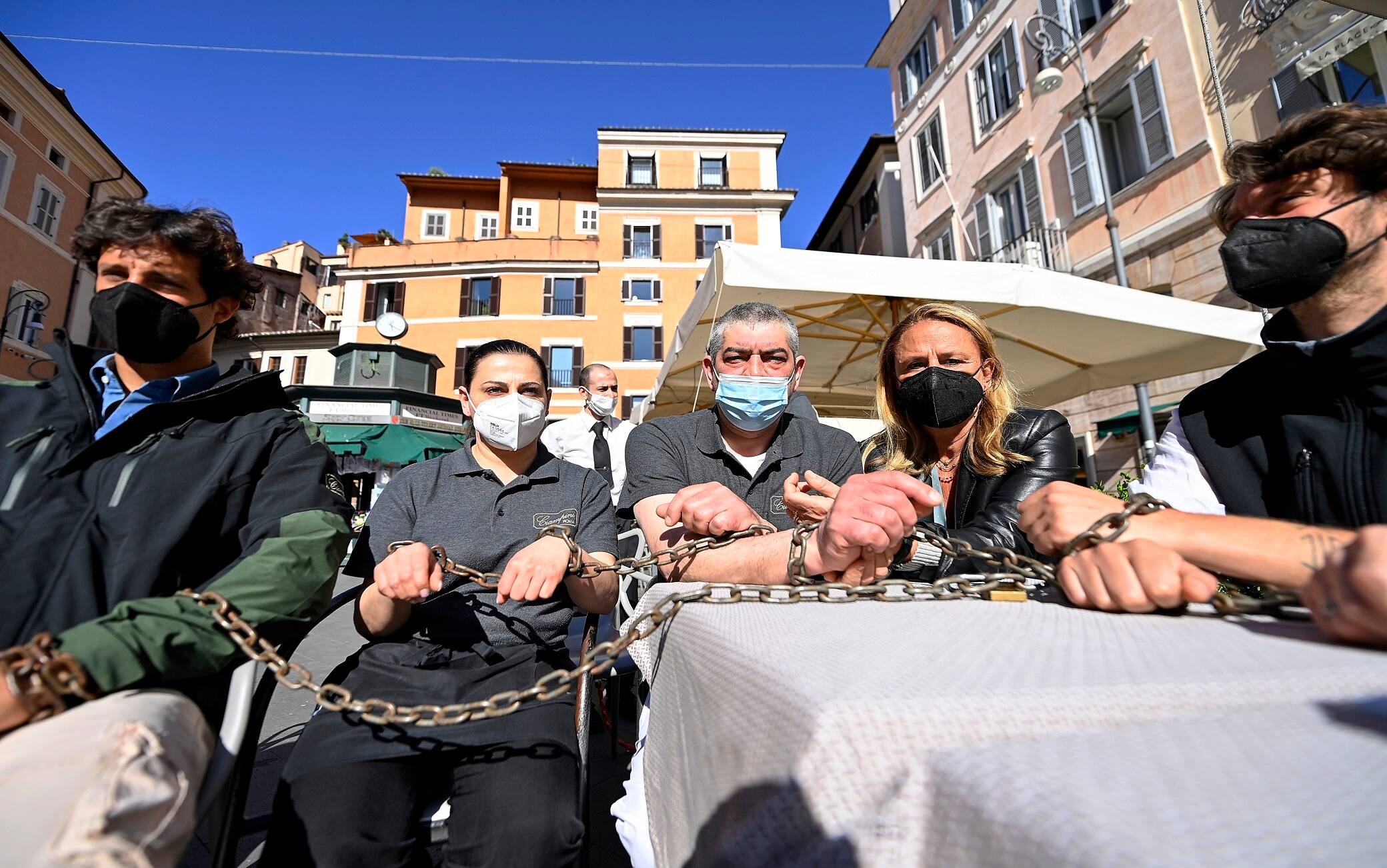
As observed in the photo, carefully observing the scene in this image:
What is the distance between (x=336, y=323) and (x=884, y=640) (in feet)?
154

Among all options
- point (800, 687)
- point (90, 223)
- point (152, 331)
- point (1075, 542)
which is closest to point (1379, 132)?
point (1075, 542)

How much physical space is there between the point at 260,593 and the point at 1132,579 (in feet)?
5.51

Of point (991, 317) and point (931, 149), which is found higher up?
point (931, 149)

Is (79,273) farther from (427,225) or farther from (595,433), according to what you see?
(595,433)

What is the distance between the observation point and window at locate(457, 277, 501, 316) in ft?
91.2

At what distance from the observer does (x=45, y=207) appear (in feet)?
69.6

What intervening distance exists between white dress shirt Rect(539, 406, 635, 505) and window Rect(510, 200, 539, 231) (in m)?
29.1

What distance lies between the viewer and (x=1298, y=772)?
1.32 ft

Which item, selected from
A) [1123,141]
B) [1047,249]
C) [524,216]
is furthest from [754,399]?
[524,216]

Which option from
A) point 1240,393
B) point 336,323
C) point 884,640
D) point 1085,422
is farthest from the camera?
point 336,323

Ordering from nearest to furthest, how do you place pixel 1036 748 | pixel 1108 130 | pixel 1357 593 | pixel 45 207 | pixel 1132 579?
pixel 1036 748
pixel 1357 593
pixel 1132 579
pixel 1108 130
pixel 45 207

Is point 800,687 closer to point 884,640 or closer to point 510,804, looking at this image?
point 884,640

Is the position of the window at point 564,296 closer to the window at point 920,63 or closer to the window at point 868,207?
the window at point 868,207

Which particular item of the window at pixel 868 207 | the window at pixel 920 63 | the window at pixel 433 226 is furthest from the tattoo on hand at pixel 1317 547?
the window at pixel 433 226
